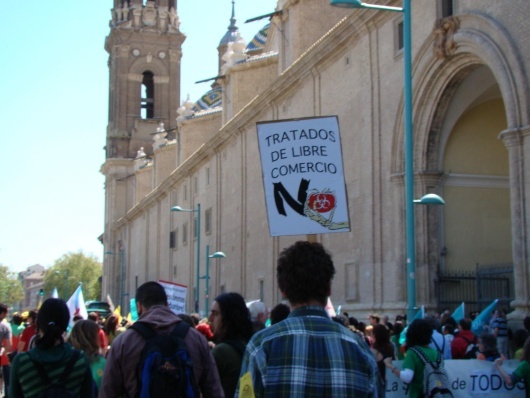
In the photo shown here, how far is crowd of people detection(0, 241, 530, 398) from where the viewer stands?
402cm

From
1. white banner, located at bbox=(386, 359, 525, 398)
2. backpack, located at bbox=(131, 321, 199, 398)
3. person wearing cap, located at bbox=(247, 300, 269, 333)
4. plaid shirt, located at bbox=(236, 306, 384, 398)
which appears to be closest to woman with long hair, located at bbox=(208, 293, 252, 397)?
backpack, located at bbox=(131, 321, 199, 398)

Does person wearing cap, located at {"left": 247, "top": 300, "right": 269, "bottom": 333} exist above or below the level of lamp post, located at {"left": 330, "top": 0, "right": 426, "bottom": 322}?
below

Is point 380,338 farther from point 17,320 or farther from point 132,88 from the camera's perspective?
point 132,88

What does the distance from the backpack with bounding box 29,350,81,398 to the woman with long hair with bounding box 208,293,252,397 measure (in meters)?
0.91

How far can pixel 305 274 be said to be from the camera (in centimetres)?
425

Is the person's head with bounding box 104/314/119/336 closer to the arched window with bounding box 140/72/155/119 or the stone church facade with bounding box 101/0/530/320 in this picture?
the stone church facade with bounding box 101/0/530/320

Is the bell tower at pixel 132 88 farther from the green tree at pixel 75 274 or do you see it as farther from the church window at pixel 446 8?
the church window at pixel 446 8

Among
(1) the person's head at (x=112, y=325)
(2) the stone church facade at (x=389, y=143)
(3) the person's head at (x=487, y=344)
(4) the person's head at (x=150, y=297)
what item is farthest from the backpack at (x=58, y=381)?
(2) the stone church facade at (x=389, y=143)

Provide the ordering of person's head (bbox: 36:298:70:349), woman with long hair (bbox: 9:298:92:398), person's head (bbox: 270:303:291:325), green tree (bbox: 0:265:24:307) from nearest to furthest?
1. woman with long hair (bbox: 9:298:92:398)
2. person's head (bbox: 36:298:70:349)
3. person's head (bbox: 270:303:291:325)
4. green tree (bbox: 0:265:24:307)

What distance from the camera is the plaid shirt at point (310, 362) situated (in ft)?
13.1

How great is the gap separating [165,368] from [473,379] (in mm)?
3989

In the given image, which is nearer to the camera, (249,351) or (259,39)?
(249,351)

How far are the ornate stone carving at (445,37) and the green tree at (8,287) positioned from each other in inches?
3008

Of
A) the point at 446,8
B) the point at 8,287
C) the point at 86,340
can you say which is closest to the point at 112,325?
the point at 86,340
